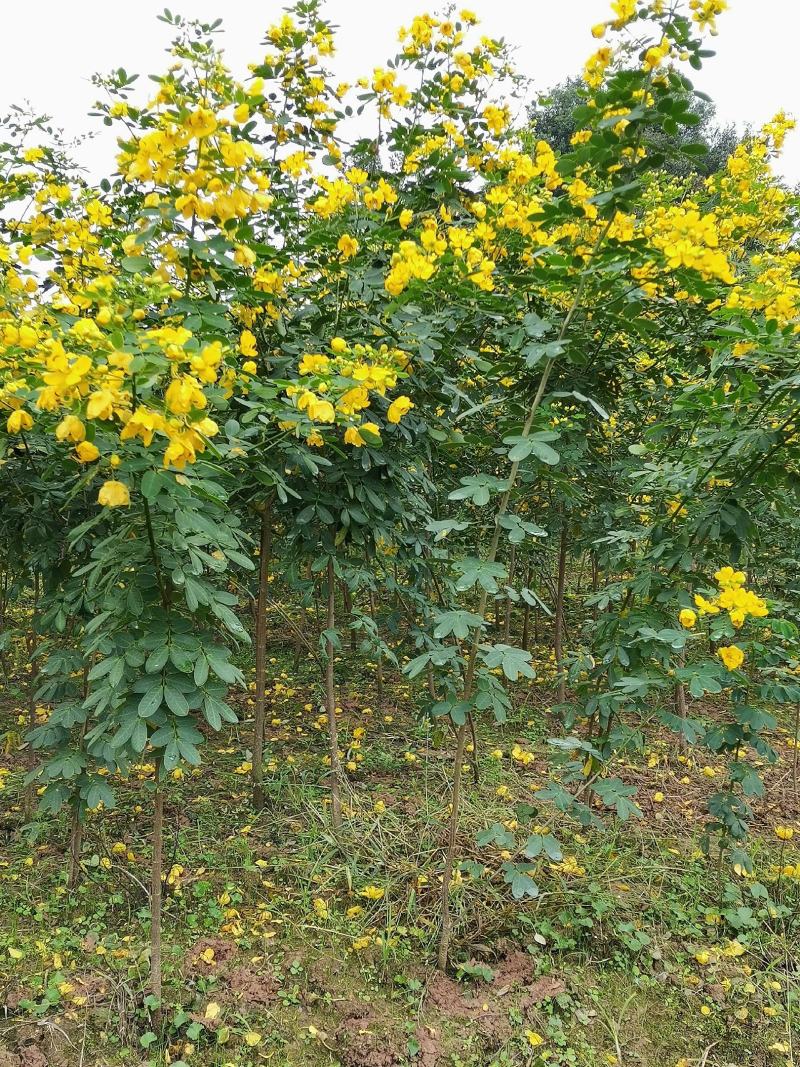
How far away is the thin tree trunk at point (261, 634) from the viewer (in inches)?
99.5

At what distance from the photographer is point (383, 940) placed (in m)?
2.08

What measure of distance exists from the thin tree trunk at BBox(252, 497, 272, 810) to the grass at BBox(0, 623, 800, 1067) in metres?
0.12

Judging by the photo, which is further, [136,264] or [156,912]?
[156,912]

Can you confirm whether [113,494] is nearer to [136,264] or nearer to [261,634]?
[136,264]

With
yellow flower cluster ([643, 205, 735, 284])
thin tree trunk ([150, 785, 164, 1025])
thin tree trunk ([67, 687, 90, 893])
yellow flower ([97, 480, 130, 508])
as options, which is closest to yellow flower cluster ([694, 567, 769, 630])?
yellow flower cluster ([643, 205, 735, 284])

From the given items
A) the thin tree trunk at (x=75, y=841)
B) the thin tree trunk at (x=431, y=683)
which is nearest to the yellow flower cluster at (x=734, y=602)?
the thin tree trunk at (x=431, y=683)

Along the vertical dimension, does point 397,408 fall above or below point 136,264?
below

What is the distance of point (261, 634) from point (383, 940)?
116 cm

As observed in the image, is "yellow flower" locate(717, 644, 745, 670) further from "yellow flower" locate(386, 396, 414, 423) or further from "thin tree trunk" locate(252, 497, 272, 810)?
"thin tree trunk" locate(252, 497, 272, 810)

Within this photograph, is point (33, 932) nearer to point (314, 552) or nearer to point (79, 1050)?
point (79, 1050)

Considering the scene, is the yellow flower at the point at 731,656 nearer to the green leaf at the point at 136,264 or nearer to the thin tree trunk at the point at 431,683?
the thin tree trunk at the point at 431,683

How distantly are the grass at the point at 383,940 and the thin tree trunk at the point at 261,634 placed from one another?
12cm

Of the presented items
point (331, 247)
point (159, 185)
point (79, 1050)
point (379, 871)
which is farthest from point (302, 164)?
point (79, 1050)

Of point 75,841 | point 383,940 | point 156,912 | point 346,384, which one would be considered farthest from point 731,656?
point 75,841
